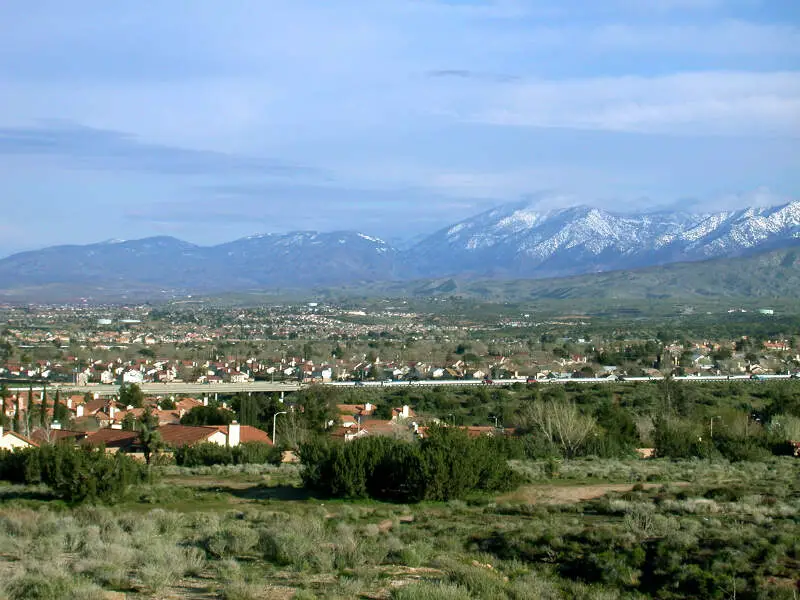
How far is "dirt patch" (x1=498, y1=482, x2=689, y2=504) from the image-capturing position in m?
23.4

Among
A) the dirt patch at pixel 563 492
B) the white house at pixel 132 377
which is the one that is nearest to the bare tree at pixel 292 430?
the dirt patch at pixel 563 492

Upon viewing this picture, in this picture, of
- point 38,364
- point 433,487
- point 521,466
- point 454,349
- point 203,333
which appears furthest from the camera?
point 203,333

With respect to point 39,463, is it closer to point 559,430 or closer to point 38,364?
point 559,430

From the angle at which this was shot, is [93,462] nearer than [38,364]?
Yes

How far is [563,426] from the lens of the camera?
39219 mm

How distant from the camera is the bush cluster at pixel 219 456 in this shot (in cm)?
3325

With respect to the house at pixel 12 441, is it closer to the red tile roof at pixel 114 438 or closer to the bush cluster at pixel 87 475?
the red tile roof at pixel 114 438

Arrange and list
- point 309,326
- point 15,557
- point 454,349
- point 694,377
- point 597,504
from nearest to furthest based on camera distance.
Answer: point 15,557
point 597,504
point 694,377
point 454,349
point 309,326

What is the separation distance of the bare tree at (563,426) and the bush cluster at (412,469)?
13581mm

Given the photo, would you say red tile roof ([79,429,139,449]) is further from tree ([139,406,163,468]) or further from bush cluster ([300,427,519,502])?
bush cluster ([300,427,519,502])

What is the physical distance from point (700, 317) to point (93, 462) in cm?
14412

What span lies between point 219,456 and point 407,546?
1851 centimetres

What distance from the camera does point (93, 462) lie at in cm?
2203

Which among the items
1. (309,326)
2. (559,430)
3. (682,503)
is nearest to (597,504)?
(682,503)
